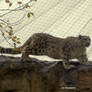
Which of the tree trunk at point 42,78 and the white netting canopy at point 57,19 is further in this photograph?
the white netting canopy at point 57,19

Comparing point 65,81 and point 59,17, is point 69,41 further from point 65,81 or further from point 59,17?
point 59,17

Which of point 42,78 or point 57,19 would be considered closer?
point 42,78

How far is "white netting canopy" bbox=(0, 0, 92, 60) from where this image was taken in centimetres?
1877

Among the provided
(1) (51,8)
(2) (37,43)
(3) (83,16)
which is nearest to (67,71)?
(2) (37,43)

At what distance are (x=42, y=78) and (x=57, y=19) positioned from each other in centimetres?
983

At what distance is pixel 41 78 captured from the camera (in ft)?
35.9

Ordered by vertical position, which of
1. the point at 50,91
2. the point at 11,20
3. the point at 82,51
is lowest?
the point at 50,91

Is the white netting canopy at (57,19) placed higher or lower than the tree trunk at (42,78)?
higher

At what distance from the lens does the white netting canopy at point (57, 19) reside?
61.6ft

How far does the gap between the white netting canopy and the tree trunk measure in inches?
276

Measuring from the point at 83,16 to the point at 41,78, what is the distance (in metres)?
9.90

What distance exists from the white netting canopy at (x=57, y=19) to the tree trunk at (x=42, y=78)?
7.02m

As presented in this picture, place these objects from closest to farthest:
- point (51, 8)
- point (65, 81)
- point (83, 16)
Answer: point (65, 81) → point (83, 16) → point (51, 8)

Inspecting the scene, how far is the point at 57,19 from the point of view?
67.3 ft
